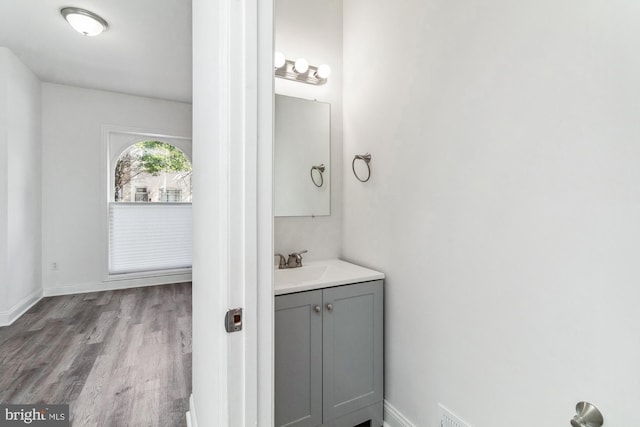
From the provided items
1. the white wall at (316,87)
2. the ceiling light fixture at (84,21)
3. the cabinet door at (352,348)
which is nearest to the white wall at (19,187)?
the ceiling light fixture at (84,21)

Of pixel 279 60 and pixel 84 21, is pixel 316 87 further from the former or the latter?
pixel 84 21

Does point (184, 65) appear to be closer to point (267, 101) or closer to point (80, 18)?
point (80, 18)

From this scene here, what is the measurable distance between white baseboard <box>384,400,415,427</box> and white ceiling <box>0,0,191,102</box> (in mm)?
3084

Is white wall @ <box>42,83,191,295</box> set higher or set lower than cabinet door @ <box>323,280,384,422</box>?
higher

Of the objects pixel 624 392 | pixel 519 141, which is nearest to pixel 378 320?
pixel 624 392

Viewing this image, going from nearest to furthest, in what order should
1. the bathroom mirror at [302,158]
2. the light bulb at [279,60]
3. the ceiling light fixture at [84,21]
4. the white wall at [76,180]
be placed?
the light bulb at [279,60] < the bathroom mirror at [302,158] < the ceiling light fixture at [84,21] < the white wall at [76,180]

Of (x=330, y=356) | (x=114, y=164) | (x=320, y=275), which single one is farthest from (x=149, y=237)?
(x=330, y=356)

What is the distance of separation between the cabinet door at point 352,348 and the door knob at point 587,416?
88 centimetres

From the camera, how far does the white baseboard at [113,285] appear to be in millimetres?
3901

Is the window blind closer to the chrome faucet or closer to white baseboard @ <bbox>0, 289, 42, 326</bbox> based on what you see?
white baseboard @ <bbox>0, 289, 42, 326</bbox>

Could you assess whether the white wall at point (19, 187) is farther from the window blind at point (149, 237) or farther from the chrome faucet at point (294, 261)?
the chrome faucet at point (294, 261)

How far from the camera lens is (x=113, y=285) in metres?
4.21

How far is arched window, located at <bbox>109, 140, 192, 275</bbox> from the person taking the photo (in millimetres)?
4238

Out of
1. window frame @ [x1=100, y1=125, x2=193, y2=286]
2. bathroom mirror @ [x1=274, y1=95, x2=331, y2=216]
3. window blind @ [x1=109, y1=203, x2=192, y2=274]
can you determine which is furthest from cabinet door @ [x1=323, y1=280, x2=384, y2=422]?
window blind @ [x1=109, y1=203, x2=192, y2=274]
